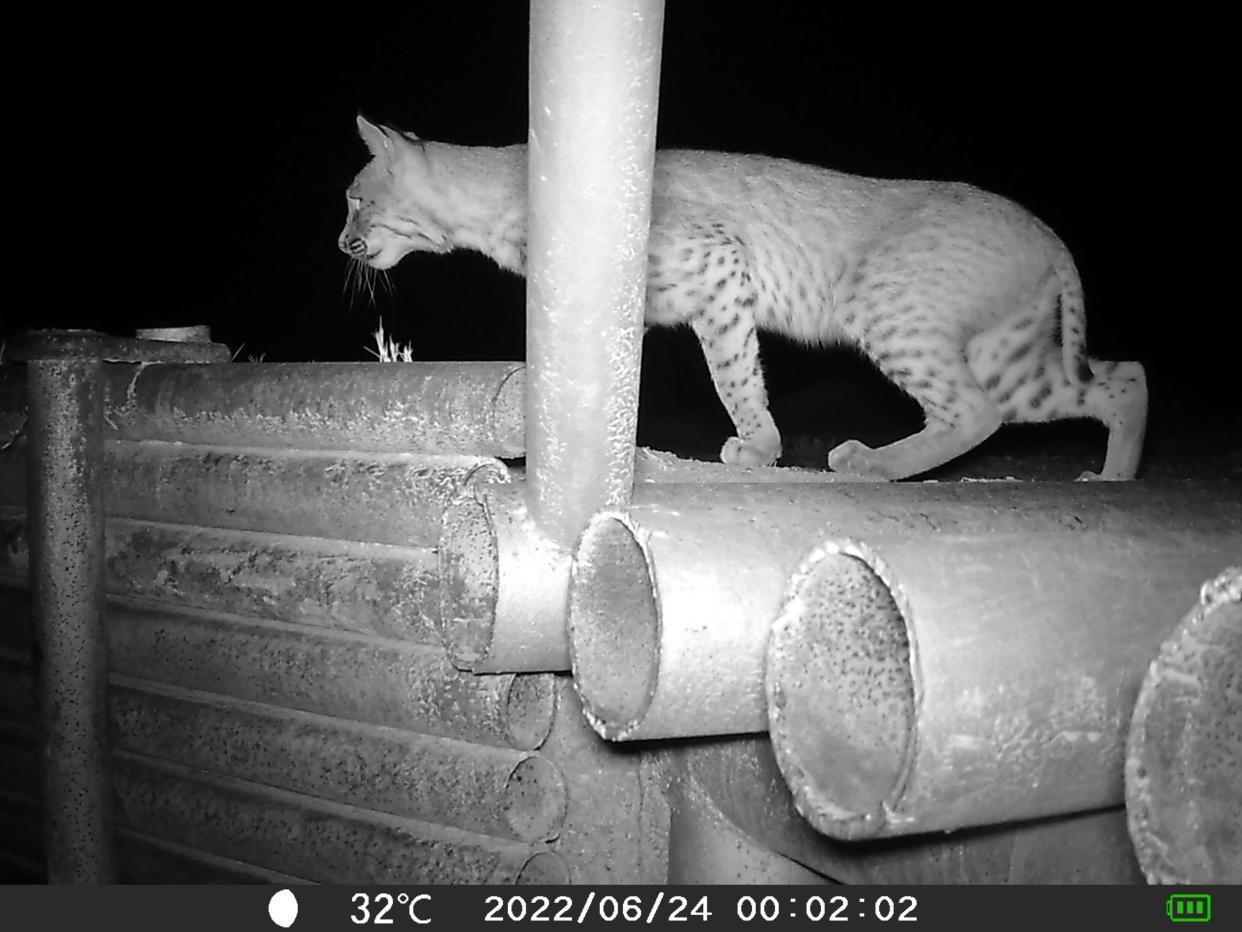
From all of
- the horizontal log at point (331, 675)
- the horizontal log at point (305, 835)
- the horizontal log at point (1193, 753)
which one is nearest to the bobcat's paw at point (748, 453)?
the horizontal log at point (331, 675)

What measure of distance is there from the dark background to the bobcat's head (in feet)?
5.94

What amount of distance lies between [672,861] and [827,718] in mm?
995

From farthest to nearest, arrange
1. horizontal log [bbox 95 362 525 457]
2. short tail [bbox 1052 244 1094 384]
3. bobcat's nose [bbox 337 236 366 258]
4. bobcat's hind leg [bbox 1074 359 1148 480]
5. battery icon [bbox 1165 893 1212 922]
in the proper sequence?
1. bobcat's nose [bbox 337 236 366 258]
2. short tail [bbox 1052 244 1094 384]
3. bobcat's hind leg [bbox 1074 359 1148 480]
4. horizontal log [bbox 95 362 525 457]
5. battery icon [bbox 1165 893 1212 922]

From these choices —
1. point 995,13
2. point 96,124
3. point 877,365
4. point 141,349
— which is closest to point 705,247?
point 877,365

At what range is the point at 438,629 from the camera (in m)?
2.46

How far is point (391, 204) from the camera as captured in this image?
4809 millimetres

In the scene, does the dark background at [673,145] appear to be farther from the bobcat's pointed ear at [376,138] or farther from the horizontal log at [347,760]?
the horizontal log at [347,760]

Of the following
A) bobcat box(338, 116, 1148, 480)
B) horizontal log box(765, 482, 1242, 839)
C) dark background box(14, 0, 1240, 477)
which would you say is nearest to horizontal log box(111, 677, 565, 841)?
horizontal log box(765, 482, 1242, 839)

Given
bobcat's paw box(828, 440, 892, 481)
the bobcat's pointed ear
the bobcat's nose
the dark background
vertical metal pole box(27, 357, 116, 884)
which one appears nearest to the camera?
vertical metal pole box(27, 357, 116, 884)

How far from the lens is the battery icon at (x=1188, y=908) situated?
1.39 m

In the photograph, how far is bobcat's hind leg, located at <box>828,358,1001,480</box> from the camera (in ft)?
12.5

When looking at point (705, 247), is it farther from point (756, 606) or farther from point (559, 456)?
point (756, 606)

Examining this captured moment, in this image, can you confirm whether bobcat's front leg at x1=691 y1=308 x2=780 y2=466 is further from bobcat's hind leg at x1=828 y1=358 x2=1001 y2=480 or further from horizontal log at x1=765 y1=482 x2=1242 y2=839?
horizontal log at x1=765 y1=482 x2=1242 y2=839

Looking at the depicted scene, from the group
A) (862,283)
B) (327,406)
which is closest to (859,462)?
(862,283)
